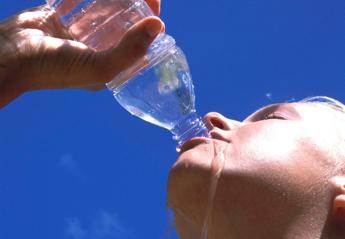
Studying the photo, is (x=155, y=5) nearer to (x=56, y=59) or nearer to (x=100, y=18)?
(x=100, y=18)

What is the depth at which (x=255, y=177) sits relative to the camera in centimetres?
192

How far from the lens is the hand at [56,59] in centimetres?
199

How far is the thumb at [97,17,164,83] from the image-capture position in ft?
6.49

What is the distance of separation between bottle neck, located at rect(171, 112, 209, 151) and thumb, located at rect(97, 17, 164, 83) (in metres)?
0.44

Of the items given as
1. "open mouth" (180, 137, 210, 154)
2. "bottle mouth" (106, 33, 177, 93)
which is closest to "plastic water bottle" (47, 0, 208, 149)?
"bottle mouth" (106, 33, 177, 93)

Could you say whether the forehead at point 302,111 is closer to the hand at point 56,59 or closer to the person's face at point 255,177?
A: the person's face at point 255,177

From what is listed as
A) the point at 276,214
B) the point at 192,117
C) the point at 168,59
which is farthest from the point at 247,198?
the point at 168,59

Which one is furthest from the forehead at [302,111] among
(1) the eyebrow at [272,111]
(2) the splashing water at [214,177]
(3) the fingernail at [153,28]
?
(3) the fingernail at [153,28]

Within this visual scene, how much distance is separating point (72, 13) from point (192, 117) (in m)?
0.71

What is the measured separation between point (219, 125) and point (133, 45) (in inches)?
19.5

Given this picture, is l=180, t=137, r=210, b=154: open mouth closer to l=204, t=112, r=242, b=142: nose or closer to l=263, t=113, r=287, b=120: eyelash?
l=204, t=112, r=242, b=142: nose

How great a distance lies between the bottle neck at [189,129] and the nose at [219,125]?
0.11ft

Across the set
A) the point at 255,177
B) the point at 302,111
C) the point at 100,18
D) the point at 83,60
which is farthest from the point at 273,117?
the point at 100,18

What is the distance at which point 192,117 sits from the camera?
2479mm
